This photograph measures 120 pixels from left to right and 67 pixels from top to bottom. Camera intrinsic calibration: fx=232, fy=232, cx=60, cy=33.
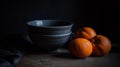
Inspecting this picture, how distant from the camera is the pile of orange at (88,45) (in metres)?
0.96

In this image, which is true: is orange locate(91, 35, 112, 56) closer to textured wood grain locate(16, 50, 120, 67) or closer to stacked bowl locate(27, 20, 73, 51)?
textured wood grain locate(16, 50, 120, 67)

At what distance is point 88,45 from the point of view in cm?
97

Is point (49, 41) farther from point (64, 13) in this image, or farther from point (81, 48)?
point (64, 13)

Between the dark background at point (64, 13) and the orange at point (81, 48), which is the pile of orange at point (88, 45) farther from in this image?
the dark background at point (64, 13)

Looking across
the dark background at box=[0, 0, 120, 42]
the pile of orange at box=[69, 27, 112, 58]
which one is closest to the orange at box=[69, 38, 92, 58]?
the pile of orange at box=[69, 27, 112, 58]

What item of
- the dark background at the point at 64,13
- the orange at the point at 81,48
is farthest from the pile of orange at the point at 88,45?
the dark background at the point at 64,13

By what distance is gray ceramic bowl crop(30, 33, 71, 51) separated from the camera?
3.25 ft

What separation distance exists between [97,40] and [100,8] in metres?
0.27

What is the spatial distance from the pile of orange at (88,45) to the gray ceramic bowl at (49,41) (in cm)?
6

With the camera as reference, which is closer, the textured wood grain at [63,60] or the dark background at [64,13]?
the textured wood grain at [63,60]

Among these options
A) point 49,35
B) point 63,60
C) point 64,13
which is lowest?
point 63,60

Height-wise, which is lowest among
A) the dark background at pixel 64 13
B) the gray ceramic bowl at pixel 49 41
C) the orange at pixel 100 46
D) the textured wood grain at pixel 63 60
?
the textured wood grain at pixel 63 60

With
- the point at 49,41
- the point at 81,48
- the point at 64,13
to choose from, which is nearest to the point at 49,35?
the point at 49,41

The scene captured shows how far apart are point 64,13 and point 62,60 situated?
1.08 feet
